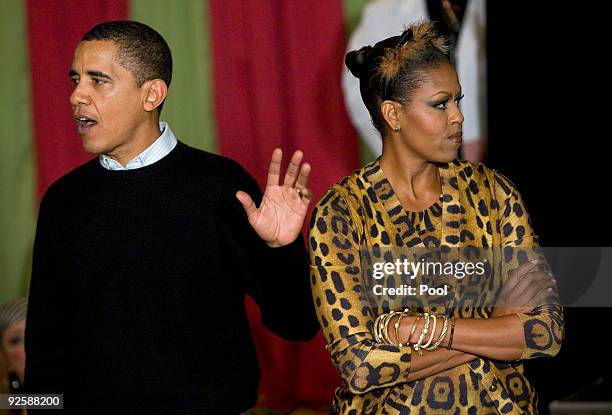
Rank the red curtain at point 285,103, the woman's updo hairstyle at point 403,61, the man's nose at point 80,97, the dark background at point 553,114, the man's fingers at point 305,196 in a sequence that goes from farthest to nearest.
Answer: the red curtain at point 285,103 < the dark background at point 553,114 < the man's nose at point 80,97 < the man's fingers at point 305,196 < the woman's updo hairstyle at point 403,61

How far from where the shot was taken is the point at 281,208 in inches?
95.2

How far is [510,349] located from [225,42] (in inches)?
116

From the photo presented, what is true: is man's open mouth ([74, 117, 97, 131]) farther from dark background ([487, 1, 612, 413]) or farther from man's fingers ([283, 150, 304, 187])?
dark background ([487, 1, 612, 413])

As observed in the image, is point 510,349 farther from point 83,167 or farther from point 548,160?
point 548,160

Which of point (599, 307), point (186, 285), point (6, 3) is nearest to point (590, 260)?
point (599, 307)

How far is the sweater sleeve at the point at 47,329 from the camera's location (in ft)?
8.63

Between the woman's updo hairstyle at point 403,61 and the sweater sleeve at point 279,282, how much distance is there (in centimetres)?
45

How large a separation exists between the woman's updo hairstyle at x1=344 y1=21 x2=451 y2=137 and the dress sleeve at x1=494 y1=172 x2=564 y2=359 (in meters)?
0.32

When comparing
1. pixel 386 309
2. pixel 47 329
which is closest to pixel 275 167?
pixel 386 309

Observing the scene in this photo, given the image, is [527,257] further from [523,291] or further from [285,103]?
[285,103]

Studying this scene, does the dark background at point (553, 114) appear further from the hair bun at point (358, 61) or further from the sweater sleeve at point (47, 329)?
the sweater sleeve at point (47, 329)

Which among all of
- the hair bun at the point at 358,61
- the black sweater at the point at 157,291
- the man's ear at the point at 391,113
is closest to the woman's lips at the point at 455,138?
the man's ear at the point at 391,113

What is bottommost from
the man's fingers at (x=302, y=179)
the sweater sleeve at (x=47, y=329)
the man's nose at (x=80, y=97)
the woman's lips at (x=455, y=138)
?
the sweater sleeve at (x=47, y=329)

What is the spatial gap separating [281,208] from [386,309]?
0.38m
